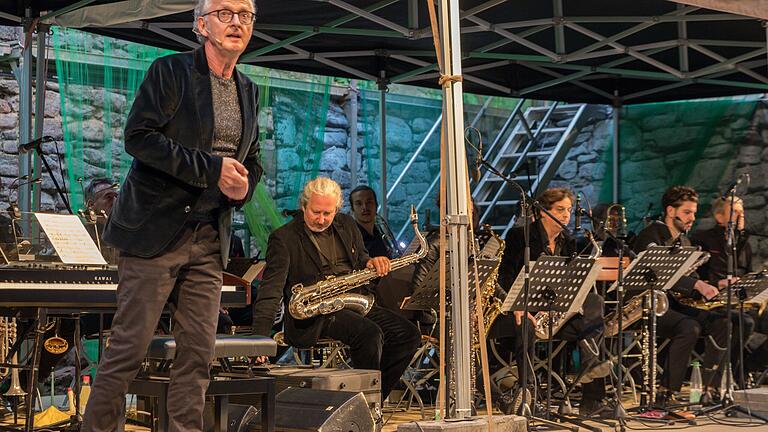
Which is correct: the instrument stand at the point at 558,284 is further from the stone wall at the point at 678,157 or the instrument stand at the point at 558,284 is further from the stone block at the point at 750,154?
the stone block at the point at 750,154

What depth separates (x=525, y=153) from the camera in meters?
11.3

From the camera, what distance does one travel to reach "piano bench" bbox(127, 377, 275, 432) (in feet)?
11.4

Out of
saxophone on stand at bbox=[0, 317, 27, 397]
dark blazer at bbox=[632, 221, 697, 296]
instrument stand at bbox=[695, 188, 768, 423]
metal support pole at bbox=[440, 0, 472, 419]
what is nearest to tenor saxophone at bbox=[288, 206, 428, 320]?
saxophone on stand at bbox=[0, 317, 27, 397]

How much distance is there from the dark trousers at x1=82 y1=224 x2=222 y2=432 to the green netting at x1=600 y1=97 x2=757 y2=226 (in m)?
7.85

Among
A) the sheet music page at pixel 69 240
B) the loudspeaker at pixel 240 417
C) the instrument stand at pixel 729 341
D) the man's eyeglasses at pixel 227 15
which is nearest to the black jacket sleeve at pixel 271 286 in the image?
the loudspeaker at pixel 240 417

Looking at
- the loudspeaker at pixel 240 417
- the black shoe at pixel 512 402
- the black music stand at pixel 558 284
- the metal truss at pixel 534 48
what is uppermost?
the metal truss at pixel 534 48

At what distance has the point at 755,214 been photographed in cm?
1011

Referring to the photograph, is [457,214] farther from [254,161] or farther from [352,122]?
[352,122]

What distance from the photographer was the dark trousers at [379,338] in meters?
5.63

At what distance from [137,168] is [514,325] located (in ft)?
12.8

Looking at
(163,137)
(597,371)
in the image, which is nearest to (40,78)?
(597,371)

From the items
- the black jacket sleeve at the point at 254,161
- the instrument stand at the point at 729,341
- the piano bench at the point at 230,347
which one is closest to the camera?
the black jacket sleeve at the point at 254,161

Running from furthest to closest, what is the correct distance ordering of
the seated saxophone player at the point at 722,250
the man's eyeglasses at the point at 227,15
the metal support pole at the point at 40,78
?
the seated saxophone player at the point at 722,250 → the metal support pole at the point at 40,78 → the man's eyeglasses at the point at 227,15

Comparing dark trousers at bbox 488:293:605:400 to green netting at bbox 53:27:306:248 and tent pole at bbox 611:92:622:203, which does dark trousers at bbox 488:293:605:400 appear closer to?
green netting at bbox 53:27:306:248
